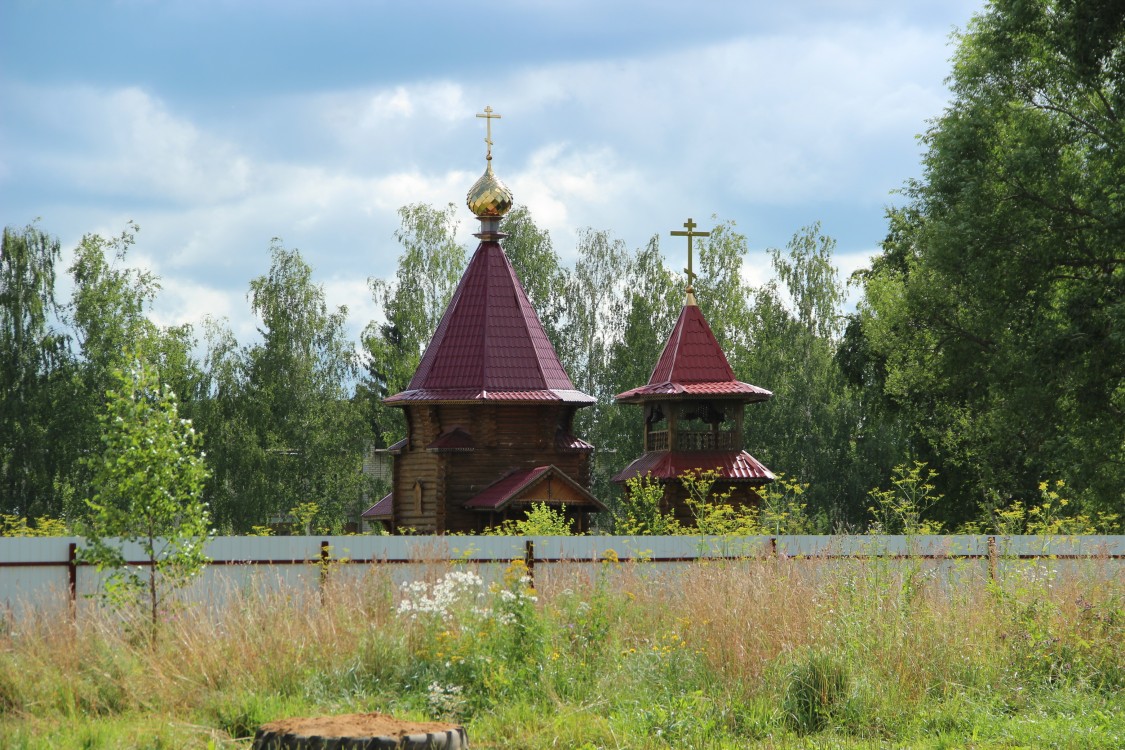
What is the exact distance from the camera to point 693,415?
26.7 metres

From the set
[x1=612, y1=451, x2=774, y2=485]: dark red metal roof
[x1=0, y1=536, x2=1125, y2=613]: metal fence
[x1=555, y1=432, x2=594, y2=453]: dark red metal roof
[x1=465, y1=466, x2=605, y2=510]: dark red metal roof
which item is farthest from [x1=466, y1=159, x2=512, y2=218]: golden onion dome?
[x1=0, y1=536, x2=1125, y2=613]: metal fence

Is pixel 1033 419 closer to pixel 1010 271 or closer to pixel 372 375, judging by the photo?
pixel 1010 271

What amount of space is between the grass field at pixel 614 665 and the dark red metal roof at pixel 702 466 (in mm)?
14934

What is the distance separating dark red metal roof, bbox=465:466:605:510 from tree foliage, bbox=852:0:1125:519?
830 cm

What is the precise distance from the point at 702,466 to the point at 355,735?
65.2 feet

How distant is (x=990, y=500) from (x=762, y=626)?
2419cm

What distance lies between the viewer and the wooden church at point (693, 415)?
84.5ft

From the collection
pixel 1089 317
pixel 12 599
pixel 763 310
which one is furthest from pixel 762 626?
pixel 763 310

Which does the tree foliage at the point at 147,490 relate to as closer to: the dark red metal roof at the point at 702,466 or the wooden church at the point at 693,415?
the dark red metal roof at the point at 702,466

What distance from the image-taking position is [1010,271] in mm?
25578

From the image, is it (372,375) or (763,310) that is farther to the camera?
(372,375)

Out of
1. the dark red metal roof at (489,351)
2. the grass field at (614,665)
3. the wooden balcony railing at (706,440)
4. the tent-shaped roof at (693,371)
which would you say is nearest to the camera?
the grass field at (614,665)

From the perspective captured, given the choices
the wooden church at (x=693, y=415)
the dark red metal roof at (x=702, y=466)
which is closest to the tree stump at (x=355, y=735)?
the dark red metal roof at (x=702, y=466)

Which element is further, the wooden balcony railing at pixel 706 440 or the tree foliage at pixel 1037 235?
the wooden balcony railing at pixel 706 440
